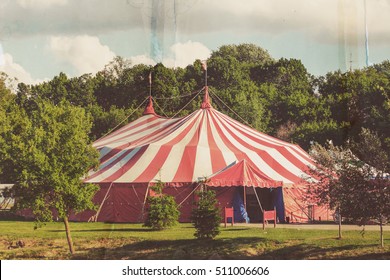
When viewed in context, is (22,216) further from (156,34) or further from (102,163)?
(156,34)

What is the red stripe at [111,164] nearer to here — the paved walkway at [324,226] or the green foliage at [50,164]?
the green foliage at [50,164]

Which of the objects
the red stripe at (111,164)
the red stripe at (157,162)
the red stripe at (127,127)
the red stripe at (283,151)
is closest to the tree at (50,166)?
the red stripe at (157,162)

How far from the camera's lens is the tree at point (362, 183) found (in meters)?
9.60

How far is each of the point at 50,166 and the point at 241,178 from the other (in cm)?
460

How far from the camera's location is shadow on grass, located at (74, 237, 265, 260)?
10.3 m

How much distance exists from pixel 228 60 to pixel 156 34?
5085 mm

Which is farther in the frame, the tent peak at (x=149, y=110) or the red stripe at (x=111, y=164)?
the tent peak at (x=149, y=110)

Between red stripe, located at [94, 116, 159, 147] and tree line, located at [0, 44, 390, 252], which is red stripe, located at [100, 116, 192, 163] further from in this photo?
tree line, located at [0, 44, 390, 252]

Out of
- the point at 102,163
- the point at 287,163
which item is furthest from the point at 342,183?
the point at 102,163

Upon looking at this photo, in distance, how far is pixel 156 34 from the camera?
31.1ft

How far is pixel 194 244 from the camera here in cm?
1057

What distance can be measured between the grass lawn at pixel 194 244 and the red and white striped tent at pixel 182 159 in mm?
1448

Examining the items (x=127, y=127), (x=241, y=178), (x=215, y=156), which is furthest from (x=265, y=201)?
(x=127, y=127)

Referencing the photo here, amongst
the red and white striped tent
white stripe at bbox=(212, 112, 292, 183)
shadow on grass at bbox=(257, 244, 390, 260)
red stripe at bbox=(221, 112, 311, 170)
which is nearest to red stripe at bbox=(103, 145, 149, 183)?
the red and white striped tent
